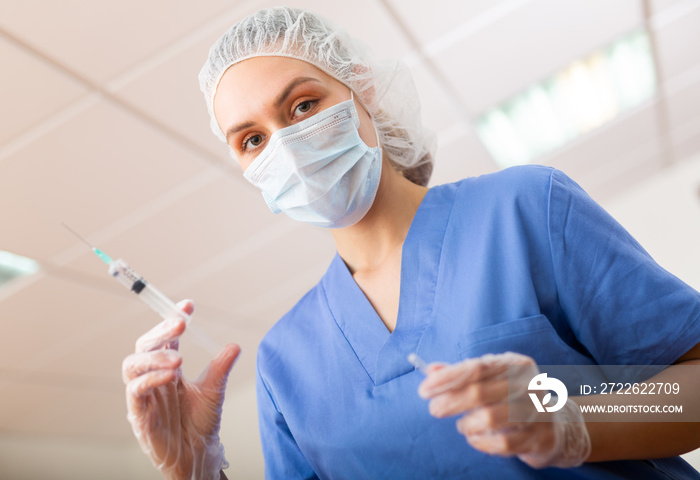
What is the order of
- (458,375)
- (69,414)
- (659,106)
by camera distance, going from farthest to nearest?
1. (69,414)
2. (659,106)
3. (458,375)

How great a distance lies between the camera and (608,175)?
4203 millimetres

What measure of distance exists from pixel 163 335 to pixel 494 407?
1.78 ft

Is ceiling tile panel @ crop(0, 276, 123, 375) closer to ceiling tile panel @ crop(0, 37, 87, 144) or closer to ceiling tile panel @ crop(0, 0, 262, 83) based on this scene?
ceiling tile panel @ crop(0, 37, 87, 144)

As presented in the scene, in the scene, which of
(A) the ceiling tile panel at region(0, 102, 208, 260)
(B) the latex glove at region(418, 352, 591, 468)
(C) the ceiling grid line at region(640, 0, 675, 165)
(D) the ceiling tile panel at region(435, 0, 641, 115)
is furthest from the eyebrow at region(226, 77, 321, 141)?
(C) the ceiling grid line at region(640, 0, 675, 165)

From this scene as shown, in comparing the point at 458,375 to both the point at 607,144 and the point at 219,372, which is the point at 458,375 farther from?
the point at 607,144

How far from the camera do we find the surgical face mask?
112 cm

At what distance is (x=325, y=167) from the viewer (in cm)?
114

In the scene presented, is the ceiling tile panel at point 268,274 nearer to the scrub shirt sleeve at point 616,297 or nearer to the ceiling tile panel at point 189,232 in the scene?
the ceiling tile panel at point 189,232

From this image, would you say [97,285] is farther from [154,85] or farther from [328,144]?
[328,144]

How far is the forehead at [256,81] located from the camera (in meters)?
1.10

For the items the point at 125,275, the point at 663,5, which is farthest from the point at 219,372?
the point at 663,5

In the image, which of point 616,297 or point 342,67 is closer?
point 616,297

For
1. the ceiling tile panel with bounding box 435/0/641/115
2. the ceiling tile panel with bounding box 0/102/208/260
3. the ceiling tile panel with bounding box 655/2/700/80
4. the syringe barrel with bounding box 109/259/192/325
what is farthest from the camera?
the ceiling tile panel with bounding box 655/2/700/80

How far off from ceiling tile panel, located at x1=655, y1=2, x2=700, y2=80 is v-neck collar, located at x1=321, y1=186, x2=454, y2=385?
223cm
